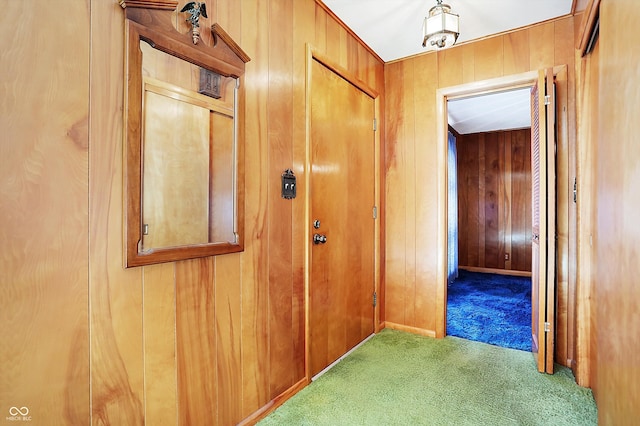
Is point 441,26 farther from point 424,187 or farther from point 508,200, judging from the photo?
point 508,200

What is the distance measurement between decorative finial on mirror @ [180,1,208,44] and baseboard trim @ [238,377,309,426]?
5.96 ft

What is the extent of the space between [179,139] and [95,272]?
1.95ft

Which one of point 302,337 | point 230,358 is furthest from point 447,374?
point 230,358

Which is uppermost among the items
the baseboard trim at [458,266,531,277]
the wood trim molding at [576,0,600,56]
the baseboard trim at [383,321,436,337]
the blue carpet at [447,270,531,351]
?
the wood trim molding at [576,0,600,56]

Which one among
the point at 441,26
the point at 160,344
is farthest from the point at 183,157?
the point at 441,26

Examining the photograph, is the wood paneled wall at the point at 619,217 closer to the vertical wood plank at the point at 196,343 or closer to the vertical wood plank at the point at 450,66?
the vertical wood plank at the point at 450,66

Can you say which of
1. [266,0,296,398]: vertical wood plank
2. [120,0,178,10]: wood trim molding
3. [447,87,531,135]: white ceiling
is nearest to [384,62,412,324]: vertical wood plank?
[447,87,531,135]: white ceiling

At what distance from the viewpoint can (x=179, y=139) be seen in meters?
1.39

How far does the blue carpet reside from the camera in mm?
2926

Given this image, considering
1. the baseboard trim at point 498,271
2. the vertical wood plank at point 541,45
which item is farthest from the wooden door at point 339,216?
the baseboard trim at point 498,271

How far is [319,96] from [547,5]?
5.44 ft

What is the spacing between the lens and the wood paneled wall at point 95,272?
0.97 meters

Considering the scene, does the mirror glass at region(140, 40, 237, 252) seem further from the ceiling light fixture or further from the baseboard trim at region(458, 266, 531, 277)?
the baseboard trim at region(458, 266, 531, 277)

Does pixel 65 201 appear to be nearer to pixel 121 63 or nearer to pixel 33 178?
pixel 33 178
